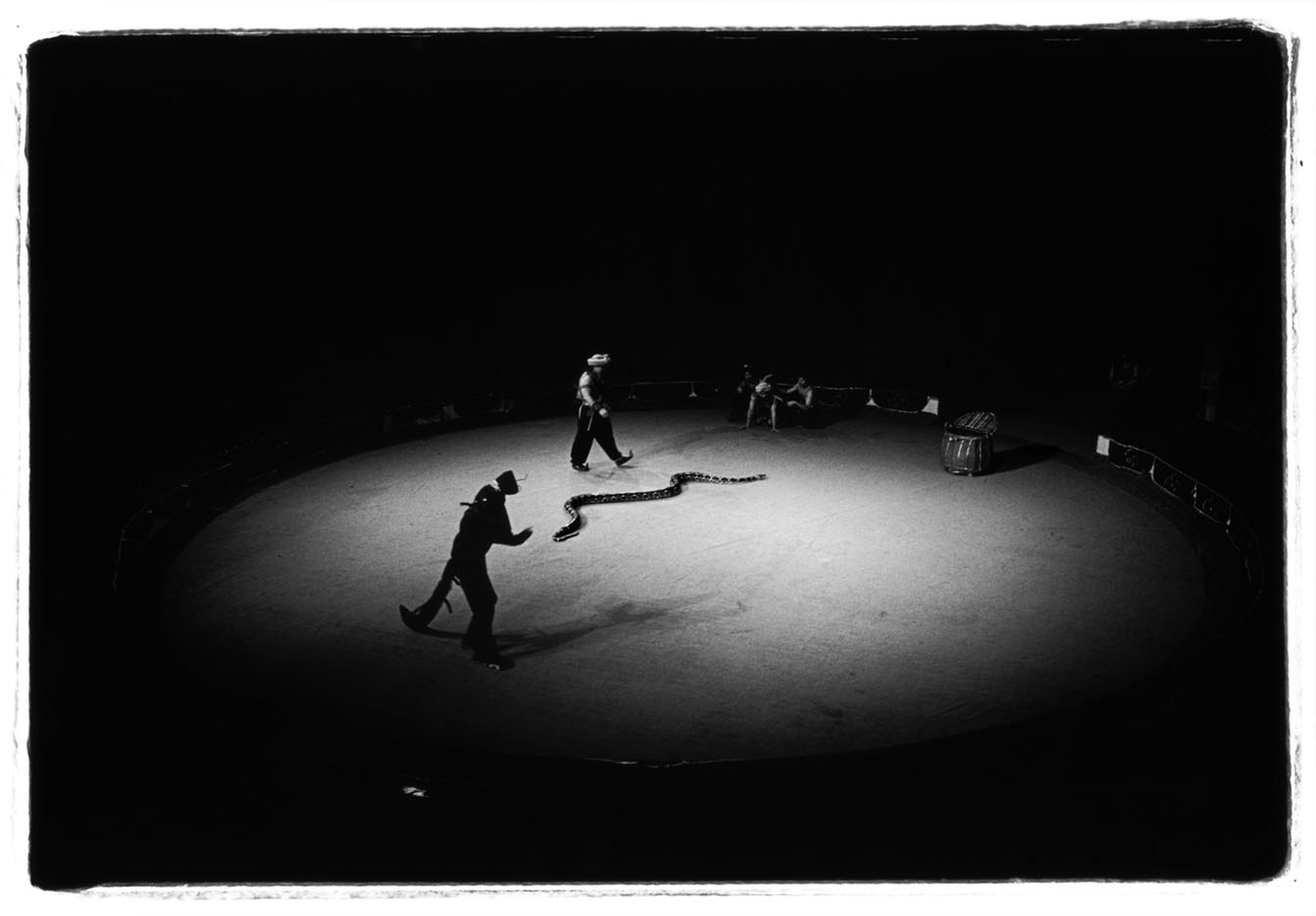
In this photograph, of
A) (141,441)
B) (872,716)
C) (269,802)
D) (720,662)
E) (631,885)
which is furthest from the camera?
(141,441)

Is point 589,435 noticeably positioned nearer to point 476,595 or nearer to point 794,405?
point 794,405

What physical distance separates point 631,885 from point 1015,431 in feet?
48.3

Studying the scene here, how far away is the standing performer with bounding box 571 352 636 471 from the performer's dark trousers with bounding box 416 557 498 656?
20.5 ft

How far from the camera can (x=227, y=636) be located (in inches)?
412

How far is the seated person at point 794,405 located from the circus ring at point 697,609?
2.26 m

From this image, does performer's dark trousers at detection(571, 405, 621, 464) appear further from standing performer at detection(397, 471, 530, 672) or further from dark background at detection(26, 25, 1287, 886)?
standing performer at detection(397, 471, 530, 672)

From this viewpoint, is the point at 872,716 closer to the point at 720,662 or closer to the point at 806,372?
the point at 720,662

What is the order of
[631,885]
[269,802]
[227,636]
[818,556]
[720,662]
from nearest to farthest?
[631,885] < [269,802] < [720,662] < [227,636] < [818,556]

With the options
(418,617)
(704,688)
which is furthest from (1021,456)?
(418,617)

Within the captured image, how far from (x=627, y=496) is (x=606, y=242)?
10655mm

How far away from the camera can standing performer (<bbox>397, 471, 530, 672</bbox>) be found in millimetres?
9211

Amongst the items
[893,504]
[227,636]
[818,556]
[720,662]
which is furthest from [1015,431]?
[227,636]

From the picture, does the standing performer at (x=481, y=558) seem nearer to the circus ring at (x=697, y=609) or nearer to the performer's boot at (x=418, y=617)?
the circus ring at (x=697, y=609)

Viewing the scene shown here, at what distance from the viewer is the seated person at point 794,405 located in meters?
18.7
